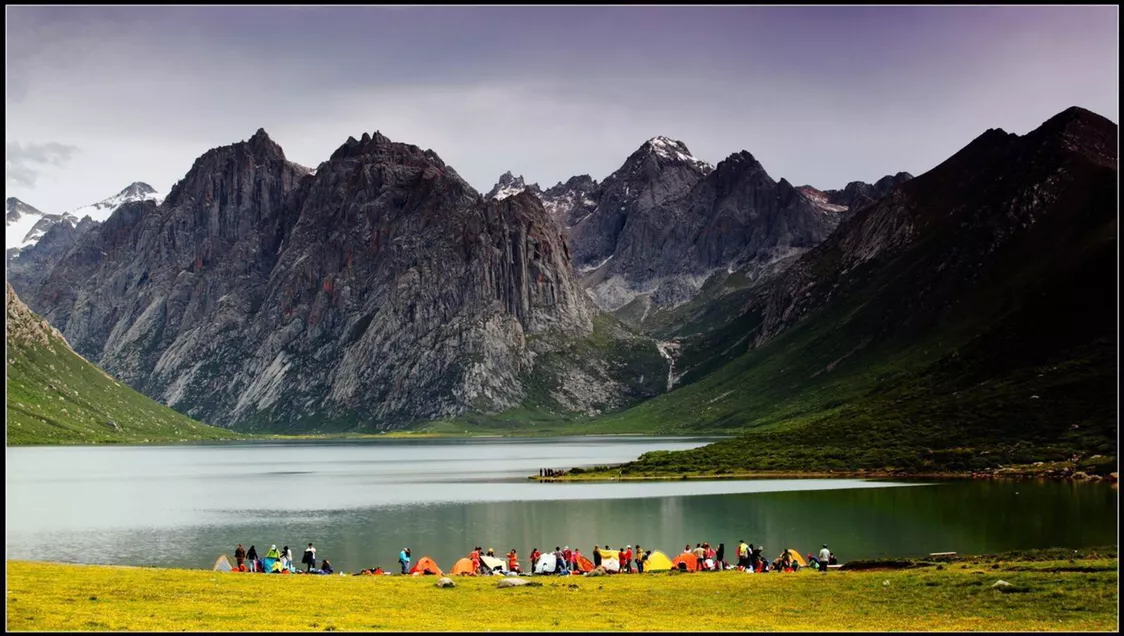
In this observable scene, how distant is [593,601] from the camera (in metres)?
51.1

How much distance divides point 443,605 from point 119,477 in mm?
144268

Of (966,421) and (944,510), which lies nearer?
(944,510)

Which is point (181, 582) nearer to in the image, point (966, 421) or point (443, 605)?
point (443, 605)

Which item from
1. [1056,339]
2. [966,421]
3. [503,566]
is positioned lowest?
[503,566]

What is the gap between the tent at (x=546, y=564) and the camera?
228ft

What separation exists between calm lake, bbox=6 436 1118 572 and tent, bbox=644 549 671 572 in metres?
7.92

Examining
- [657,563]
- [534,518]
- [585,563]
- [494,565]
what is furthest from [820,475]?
[494,565]

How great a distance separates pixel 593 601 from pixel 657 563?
21154 mm

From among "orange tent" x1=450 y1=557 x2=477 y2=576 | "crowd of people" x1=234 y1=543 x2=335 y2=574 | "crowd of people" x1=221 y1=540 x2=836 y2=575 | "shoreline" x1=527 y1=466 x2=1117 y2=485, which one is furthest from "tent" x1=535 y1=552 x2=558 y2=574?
"shoreline" x1=527 y1=466 x2=1117 y2=485

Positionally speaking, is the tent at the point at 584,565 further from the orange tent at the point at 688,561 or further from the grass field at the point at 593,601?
the grass field at the point at 593,601

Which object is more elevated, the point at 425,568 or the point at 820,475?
the point at 820,475

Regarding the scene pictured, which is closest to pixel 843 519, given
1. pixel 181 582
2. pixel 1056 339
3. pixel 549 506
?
pixel 549 506

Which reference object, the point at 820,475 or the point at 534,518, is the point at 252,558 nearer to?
the point at 534,518

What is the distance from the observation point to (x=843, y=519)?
3755 inches
